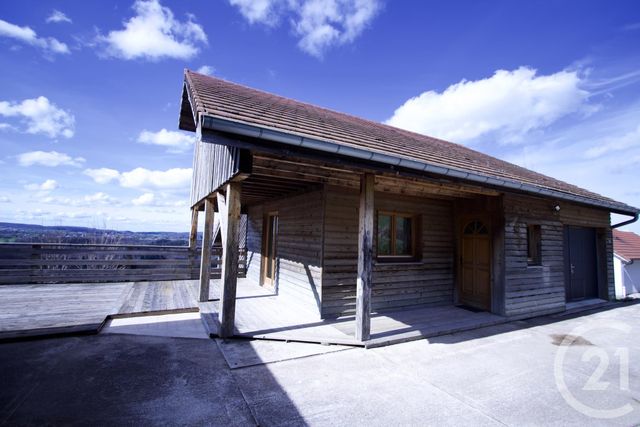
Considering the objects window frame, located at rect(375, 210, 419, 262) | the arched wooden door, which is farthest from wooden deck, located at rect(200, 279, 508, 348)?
window frame, located at rect(375, 210, 419, 262)

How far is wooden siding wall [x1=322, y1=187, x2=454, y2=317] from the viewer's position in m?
5.70

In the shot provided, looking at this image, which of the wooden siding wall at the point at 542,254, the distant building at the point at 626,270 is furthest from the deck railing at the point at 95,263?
the distant building at the point at 626,270

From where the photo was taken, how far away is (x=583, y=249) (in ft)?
26.6

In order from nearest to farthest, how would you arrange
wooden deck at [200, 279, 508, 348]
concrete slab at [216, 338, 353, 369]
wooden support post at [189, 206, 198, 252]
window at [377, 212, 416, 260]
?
concrete slab at [216, 338, 353, 369] → wooden deck at [200, 279, 508, 348] → window at [377, 212, 416, 260] → wooden support post at [189, 206, 198, 252]

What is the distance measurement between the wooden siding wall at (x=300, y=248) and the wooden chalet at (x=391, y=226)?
0.03 m

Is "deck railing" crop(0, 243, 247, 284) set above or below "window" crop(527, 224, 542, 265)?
below

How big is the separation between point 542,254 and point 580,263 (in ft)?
7.99

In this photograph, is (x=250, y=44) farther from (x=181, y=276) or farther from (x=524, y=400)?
(x=524, y=400)

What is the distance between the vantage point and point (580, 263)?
8000 mm

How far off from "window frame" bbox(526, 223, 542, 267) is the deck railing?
8.85m

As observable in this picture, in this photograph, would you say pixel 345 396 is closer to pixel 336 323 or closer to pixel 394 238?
pixel 336 323

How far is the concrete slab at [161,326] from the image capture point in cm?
463

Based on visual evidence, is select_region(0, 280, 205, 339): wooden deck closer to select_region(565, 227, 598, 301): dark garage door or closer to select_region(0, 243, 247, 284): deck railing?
select_region(0, 243, 247, 284): deck railing

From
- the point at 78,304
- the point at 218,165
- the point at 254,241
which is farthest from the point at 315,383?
the point at 254,241
